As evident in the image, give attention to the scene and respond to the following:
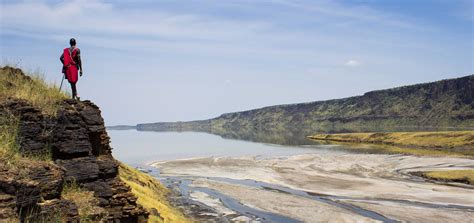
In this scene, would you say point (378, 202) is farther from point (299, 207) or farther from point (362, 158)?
point (362, 158)

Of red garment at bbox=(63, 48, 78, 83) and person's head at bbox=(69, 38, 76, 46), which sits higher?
person's head at bbox=(69, 38, 76, 46)

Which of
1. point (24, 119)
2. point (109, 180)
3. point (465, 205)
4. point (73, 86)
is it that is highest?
point (73, 86)

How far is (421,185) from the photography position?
205 feet

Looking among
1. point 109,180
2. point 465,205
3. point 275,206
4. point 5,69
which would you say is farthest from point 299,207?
point 5,69

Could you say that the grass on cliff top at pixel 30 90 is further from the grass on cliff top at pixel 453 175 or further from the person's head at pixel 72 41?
the grass on cliff top at pixel 453 175

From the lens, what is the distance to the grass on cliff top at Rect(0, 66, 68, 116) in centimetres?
1453

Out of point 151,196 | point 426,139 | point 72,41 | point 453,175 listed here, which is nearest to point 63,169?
point 72,41

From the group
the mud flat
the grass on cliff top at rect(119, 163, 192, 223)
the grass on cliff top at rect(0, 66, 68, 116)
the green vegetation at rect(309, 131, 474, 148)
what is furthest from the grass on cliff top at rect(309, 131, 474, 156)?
the grass on cliff top at rect(0, 66, 68, 116)

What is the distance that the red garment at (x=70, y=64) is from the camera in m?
16.9

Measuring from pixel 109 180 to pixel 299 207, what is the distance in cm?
3463

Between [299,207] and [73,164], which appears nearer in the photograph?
[73,164]

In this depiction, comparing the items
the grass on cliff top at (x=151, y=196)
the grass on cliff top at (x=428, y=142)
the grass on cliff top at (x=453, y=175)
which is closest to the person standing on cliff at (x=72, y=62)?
the grass on cliff top at (x=151, y=196)

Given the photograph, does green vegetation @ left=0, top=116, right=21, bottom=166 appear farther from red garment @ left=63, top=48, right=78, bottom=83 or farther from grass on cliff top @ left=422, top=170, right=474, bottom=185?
grass on cliff top @ left=422, top=170, right=474, bottom=185

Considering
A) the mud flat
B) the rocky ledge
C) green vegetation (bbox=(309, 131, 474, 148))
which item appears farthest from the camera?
green vegetation (bbox=(309, 131, 474, 148))
